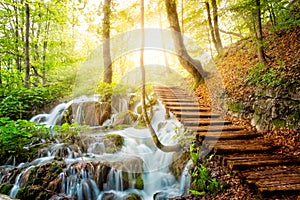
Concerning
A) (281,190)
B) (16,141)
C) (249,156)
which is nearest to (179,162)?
(249,156)

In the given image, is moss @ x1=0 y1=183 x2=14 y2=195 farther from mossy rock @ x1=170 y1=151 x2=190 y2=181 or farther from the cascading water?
mossy rock @ x1=170 y1=151 x2=190 y2=181

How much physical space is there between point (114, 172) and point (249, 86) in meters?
4.46

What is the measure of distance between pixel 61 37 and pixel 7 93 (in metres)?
9.07

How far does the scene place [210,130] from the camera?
465cm

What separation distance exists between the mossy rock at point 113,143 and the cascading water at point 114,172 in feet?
0.43

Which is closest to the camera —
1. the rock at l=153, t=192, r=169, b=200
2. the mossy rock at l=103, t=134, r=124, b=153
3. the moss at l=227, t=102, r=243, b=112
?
the rock at l=153, t=192, r=169, b=200

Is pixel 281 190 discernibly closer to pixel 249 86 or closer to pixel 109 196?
pixel 249 86

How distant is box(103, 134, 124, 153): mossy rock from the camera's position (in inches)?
282

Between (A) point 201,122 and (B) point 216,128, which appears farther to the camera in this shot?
(A) point 201,122

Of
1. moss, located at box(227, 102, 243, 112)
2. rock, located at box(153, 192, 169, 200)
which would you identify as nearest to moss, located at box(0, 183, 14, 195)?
rock, located at box(153, 192, 169, 200)

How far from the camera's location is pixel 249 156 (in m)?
3.56

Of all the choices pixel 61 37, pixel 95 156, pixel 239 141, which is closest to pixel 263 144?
pixel 239 141

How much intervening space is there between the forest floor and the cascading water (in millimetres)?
1565

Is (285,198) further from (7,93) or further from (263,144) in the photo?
(7,93)
